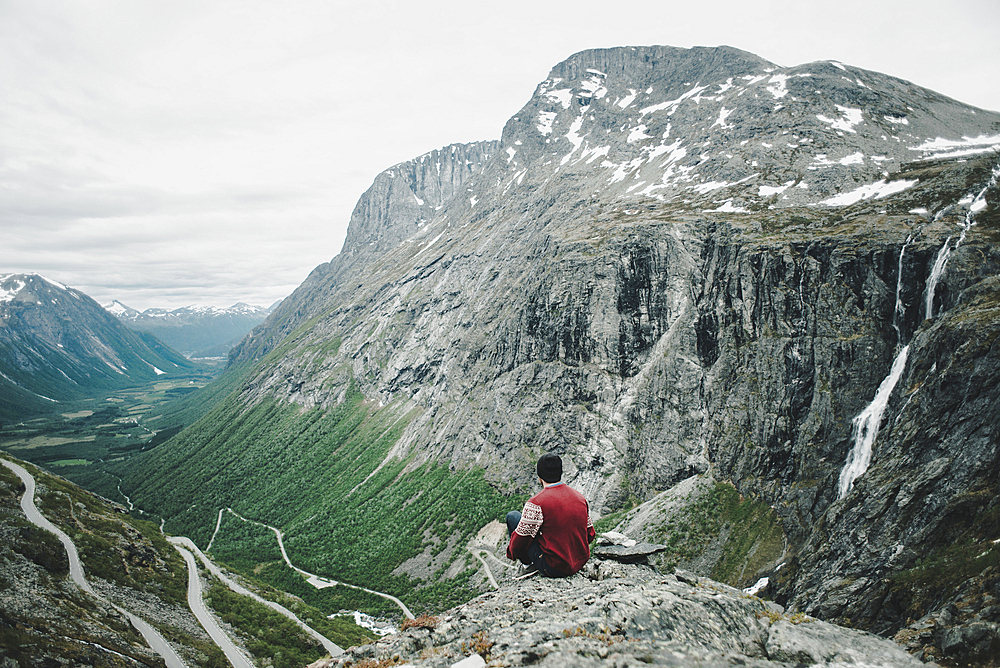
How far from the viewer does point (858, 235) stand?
5344 centimetres

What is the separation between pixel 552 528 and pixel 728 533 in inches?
1892

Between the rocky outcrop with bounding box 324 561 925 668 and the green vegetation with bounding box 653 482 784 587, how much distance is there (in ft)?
131

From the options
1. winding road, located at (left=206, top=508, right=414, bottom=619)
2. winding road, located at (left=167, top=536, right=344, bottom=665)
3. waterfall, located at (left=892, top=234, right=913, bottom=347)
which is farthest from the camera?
winding road, located at (left=206, top=508, right=414, bottom=619)

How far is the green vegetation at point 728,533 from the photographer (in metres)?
45.0

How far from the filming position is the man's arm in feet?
33.6

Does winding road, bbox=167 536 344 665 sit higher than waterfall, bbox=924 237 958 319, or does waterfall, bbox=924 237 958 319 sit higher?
waterfall, bbox=924 237 958 319

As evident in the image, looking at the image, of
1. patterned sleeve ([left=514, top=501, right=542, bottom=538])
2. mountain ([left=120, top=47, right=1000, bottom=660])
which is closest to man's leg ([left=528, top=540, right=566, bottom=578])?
patterned sleeve ([left=514, top=501, right=542, bottom=538])

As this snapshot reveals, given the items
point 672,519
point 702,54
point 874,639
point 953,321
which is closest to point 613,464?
point 672,519

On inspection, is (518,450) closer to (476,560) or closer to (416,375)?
(476,560)

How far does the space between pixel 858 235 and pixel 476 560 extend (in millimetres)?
68601

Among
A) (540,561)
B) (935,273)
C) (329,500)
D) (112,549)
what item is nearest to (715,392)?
(935,273)

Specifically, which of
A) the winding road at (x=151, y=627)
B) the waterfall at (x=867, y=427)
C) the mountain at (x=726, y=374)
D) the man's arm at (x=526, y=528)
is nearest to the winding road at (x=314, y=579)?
the mountain at (x=726, y=374)

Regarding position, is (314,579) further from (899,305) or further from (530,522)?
(899,305)

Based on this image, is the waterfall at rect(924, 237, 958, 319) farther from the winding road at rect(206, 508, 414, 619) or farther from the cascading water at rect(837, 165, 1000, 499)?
the winding road at rect(206, 508, 414, 619)
